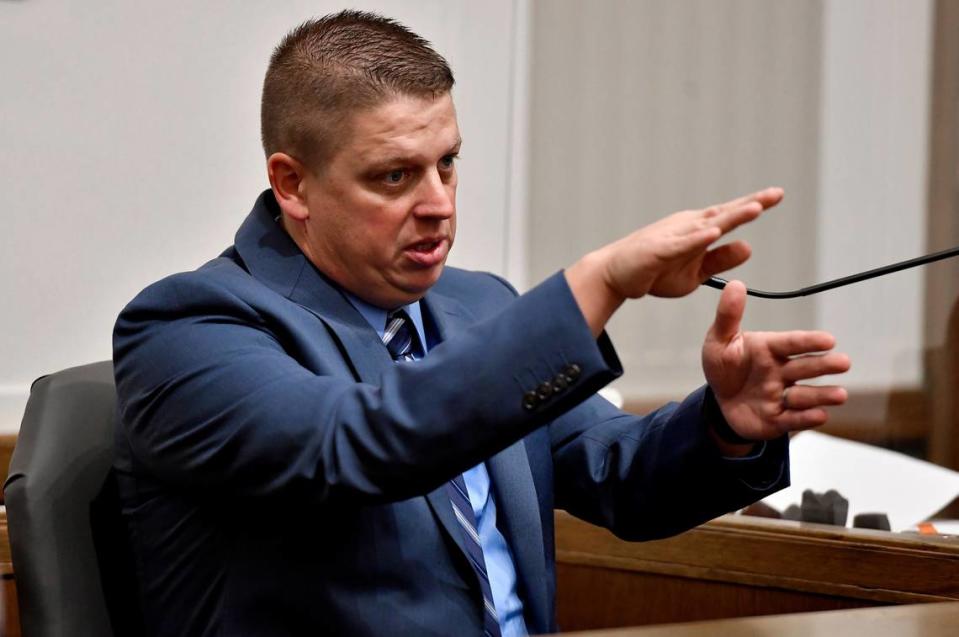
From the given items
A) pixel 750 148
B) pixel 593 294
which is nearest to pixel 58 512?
pixel 593 294

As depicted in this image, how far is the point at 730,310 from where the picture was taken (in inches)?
51.6

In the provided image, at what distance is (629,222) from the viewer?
10.9ft

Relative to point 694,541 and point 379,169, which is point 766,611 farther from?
point 379,169

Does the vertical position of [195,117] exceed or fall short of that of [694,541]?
it exceeds it

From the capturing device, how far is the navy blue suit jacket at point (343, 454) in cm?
118

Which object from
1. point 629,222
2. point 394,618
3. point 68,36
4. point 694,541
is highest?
point 68,36

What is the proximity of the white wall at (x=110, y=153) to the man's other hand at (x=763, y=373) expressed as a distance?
1320mm

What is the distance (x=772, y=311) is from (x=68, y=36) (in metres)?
2.00

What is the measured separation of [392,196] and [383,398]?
0.33m

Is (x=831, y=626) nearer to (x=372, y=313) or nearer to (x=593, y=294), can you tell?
(x=593, y=294)

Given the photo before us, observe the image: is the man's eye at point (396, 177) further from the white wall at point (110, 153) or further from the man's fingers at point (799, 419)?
the white wall at point (110, 153)

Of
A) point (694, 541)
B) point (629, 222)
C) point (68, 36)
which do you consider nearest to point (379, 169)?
point (694, 541)

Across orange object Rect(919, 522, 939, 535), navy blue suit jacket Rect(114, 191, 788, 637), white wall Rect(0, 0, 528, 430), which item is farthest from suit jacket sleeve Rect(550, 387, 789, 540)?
white wall Rect(0, 0, 528, 430)

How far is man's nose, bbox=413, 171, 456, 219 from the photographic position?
1445 mm
